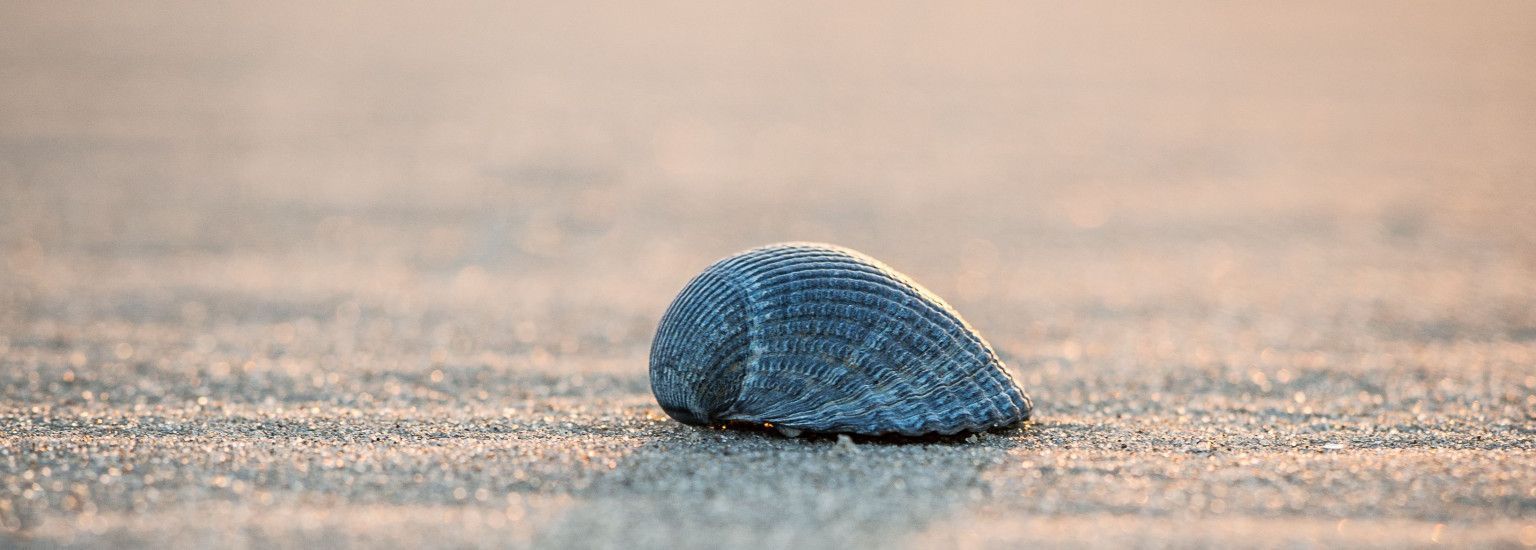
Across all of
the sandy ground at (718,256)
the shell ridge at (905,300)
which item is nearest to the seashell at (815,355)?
the shell ridge at (905,300)

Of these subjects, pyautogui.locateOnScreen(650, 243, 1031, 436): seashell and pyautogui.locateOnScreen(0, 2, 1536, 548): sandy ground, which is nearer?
pyautogui.locateOnScreen(0, 2, 1536, 548): sandy ground

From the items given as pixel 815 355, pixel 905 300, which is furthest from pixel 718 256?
pixel 815 355

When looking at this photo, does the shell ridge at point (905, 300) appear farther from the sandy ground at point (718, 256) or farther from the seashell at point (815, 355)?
the sandy ground at point (718, 256)

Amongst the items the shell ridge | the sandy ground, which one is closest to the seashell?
the shell ridge

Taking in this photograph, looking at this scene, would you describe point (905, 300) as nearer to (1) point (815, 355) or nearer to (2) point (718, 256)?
(1) point (815, 355)

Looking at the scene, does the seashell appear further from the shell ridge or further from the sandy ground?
the sandy ground

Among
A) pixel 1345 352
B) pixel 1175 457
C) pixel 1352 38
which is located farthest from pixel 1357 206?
pixel 1352 38
